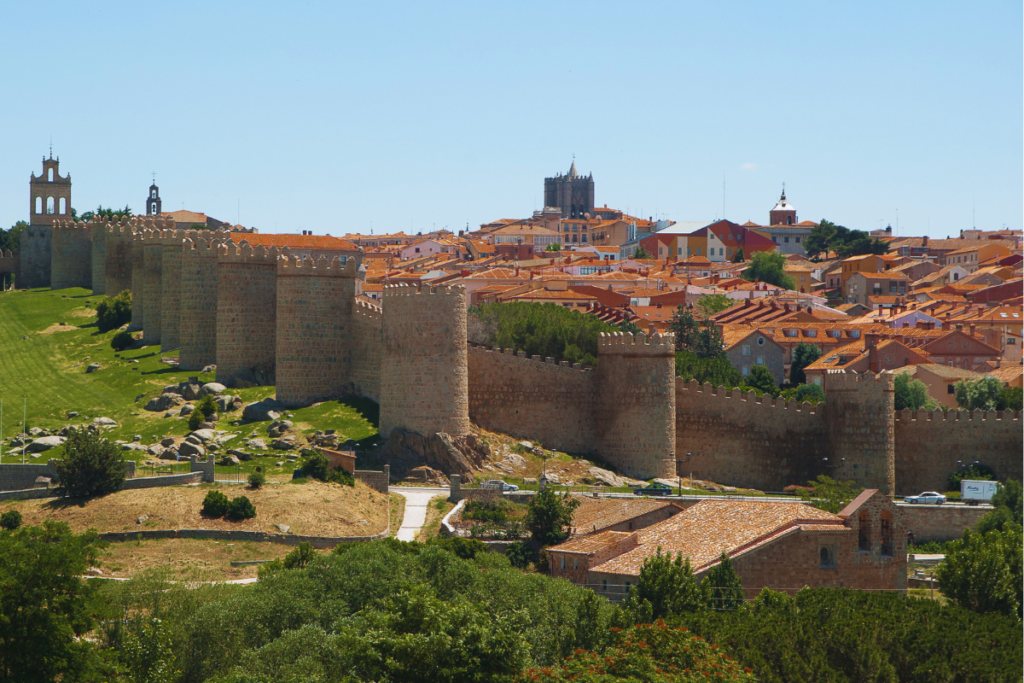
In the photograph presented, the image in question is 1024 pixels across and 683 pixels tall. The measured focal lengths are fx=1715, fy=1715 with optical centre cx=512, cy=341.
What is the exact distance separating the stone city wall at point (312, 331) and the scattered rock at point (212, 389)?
7.24 ft

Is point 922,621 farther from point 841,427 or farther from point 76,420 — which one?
point 76,420

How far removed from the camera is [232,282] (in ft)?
186

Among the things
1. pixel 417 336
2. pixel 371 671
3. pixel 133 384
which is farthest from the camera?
pixel 133 384

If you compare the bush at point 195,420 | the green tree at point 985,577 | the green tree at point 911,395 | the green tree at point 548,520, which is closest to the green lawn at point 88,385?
the bush at point 195,420

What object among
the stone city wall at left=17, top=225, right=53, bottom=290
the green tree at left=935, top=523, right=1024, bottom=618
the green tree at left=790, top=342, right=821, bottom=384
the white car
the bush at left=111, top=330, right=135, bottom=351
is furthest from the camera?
the stone city wall at left=17, top=225, right=53, bottom=290

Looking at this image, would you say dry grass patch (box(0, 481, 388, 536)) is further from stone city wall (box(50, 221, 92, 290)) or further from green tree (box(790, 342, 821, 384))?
green tree (box(790, 342, 821, 384))

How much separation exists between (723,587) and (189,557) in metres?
12.7

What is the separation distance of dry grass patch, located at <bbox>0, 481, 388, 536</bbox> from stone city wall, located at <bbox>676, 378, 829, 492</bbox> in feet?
42.7

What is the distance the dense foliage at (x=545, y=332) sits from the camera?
58.2 m

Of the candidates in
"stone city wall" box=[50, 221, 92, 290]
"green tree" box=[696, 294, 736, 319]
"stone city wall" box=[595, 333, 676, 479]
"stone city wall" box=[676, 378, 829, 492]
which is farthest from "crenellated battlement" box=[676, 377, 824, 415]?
"green tree" box=[696, 294, 736, 319]

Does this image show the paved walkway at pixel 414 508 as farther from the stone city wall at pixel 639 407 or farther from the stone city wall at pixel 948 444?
the stone city wall at pixel 948 444

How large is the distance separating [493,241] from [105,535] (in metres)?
129

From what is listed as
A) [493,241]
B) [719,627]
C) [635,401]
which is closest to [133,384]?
[635,401]

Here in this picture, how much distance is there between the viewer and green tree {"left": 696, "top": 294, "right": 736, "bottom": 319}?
102m
